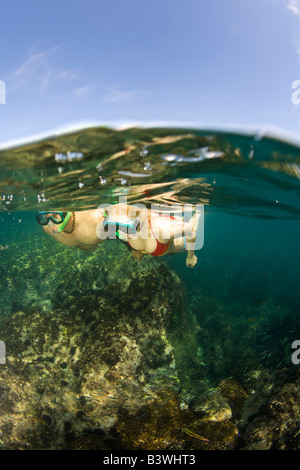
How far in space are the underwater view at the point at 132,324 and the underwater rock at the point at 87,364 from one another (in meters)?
0.04

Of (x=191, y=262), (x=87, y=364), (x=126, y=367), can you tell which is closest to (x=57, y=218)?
(x=191, y=262)

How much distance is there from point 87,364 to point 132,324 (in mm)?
1945

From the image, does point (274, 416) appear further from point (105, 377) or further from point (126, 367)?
point (105, 377)

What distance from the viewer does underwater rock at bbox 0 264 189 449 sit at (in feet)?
19.9

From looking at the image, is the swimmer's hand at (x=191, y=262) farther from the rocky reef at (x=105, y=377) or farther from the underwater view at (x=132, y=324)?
the rocky reef at (x=105, y=377)

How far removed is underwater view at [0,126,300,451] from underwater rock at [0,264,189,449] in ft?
0.12

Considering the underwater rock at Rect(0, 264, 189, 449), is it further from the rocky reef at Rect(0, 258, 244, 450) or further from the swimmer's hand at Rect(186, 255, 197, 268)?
the swimmer's hand at Rect(186, 255, 197, 268)

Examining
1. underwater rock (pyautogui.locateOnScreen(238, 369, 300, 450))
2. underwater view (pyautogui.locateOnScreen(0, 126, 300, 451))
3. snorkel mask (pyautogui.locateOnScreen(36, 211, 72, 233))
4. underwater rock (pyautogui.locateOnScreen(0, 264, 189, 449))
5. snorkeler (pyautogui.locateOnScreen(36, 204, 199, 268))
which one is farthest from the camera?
underwater rock (pyautogui.locateOnScreen(0, 264, 189, 449))

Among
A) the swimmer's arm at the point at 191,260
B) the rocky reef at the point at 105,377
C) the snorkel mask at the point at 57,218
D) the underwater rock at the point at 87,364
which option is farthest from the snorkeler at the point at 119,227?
the underwater rock at the point at 87,364

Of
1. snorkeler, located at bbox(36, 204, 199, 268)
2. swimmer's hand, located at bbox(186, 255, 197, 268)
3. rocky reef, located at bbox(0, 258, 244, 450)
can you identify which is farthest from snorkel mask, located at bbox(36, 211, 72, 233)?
rocky reef, located at bbox(0, 258, 244, 450)

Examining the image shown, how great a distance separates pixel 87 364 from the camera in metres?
7.57

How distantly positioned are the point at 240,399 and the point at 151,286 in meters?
4.86
